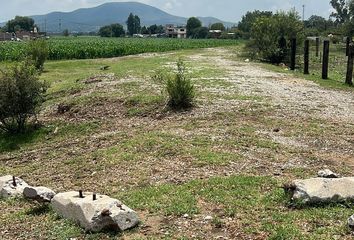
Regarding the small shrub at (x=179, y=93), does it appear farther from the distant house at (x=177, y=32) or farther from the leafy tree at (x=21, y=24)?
the leafy tree at (x=21, y=24)

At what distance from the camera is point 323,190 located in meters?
6.42

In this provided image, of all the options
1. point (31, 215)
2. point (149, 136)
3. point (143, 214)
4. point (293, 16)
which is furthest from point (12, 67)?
point (293, 16)

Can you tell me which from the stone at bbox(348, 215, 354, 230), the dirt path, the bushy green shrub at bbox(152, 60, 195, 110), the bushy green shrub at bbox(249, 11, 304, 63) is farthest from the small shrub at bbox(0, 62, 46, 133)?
the bushy green shrub at bbox(249, 11, 304, 63)

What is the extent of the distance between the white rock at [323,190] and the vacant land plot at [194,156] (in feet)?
0.43

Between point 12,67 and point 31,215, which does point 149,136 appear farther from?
point 12,67

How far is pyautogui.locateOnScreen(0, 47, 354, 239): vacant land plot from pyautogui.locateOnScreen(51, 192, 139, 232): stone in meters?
0.13

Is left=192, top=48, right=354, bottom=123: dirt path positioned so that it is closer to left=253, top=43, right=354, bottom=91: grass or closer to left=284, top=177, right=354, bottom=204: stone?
left=253, top=43, right=354, bottom=91: grass

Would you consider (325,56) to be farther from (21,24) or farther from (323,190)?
(21,24)

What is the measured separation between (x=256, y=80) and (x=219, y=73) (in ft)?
7.81

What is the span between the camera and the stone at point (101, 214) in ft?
19.2

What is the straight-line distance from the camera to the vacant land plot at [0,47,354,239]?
6.10 meters

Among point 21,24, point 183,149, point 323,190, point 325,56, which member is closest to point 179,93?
point 183,149

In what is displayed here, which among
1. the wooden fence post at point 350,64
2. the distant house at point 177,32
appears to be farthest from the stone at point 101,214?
the distant house at point 177,32

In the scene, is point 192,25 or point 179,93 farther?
point 192,25
